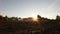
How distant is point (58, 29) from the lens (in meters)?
18.2

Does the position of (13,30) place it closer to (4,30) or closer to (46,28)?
(4,30)

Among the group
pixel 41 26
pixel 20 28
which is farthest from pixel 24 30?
pixel 41 26

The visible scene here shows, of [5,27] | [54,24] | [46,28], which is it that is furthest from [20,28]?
[54,24]

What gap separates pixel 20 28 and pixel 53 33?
14.2 feet

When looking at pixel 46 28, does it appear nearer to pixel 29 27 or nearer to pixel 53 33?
pixel 53 33

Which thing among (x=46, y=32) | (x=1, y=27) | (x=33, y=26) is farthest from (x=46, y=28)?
(x=1, y=27)

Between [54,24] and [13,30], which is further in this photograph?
[54,24]

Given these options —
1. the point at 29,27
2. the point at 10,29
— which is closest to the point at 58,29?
the point at 29,27

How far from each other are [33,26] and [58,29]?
3384 millimetres

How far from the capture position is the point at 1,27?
1736 centimetres

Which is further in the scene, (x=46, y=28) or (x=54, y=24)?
(x=54, y=24)

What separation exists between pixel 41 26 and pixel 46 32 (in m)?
1.12

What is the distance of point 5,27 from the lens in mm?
17484

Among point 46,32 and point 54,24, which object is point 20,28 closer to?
point 46,32
